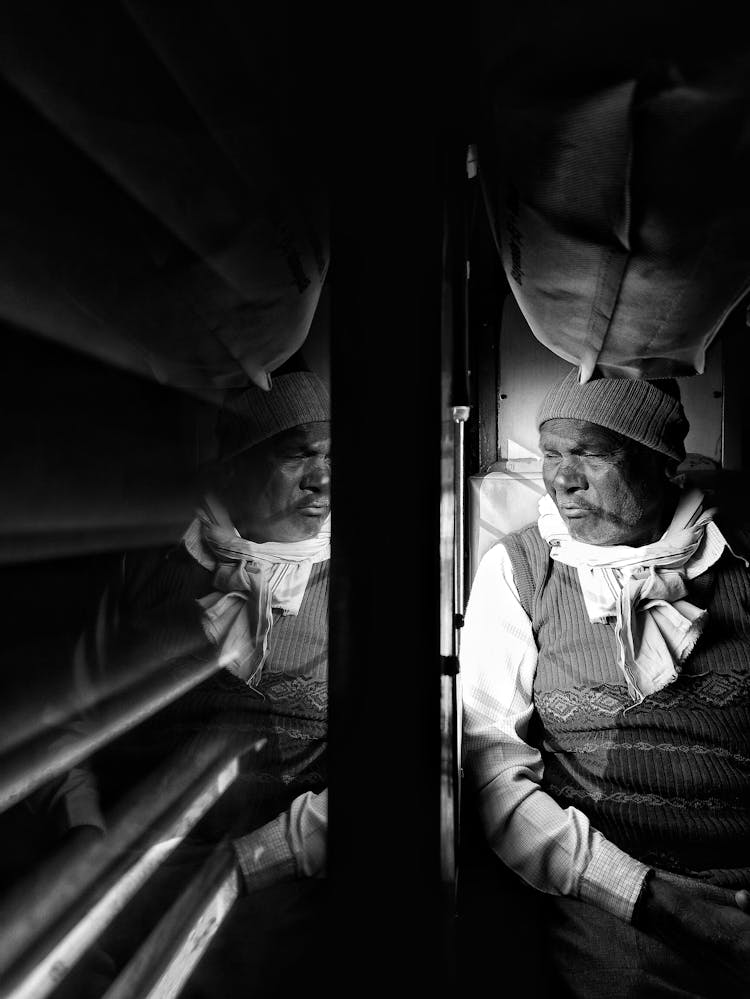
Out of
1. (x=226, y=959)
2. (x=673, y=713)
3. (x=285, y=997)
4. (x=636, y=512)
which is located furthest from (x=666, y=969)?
(x=226, y=959)

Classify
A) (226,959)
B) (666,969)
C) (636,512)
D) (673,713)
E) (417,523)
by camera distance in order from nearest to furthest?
(226,959), (417,523), (666,969), (673,713), (636,512)

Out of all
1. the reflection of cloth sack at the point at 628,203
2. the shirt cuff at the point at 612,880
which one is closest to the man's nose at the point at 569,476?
the reflection of cloth sack at the point at 628,203

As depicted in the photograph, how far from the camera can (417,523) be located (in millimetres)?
487

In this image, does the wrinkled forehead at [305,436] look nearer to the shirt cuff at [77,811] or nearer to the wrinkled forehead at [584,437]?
the shirt cuff at [77,811]

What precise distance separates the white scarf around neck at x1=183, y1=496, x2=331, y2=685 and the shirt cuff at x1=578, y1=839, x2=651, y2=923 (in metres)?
1.39

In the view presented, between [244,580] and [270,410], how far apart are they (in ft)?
0.33

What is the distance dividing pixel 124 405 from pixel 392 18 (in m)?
0.33

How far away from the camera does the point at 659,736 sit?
1.56m

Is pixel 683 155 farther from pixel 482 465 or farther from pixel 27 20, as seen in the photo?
pixel 482 465

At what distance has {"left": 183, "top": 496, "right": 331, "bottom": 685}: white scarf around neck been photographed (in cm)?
33

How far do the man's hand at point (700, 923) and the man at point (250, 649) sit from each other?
1.32 metres

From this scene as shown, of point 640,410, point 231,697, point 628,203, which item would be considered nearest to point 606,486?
point 640,410

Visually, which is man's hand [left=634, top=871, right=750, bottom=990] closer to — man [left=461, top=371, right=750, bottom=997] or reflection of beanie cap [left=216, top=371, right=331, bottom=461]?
man [left=461, top=371, right=750, bottom=997]

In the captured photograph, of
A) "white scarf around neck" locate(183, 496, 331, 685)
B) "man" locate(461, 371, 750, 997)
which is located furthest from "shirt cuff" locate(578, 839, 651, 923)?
"white scarf around neck" locate(183, 496, 331, 685)
